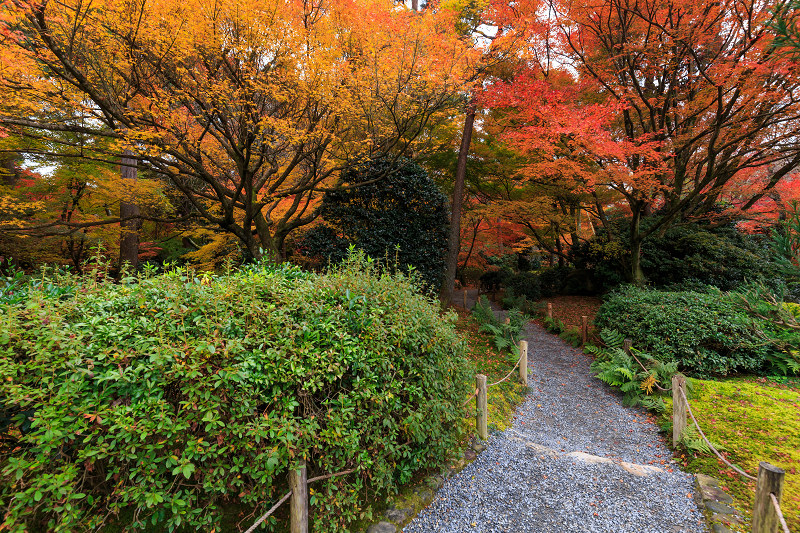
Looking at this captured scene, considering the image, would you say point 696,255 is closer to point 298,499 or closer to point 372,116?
point 372,116

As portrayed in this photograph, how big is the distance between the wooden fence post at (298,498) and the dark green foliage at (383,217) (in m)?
5.16

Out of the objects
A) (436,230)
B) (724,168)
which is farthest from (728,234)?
(436,230)

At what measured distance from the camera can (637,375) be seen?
19.1 feet

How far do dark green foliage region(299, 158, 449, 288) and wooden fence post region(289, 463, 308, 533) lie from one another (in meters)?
5.16

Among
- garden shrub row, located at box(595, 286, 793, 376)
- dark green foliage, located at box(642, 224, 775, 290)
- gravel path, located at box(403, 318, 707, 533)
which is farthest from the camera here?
dark green foliage, located at box(642, 224, 775, 290)

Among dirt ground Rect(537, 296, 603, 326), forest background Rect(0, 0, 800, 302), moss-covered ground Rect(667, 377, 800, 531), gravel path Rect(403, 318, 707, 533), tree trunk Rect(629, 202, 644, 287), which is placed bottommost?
gravel path Rect(403, 318, 707, 533)

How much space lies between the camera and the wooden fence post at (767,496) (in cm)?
234

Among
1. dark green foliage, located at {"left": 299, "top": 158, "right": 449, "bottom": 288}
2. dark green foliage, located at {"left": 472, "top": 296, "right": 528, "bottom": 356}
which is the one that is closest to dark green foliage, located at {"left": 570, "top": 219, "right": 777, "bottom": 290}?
dark green foliage, located at {"left": 472, "top": 296, "right": 528, "bottom": 356}

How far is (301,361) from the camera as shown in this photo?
241cm

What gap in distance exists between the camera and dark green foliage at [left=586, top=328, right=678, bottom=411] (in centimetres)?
551

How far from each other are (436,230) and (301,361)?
21.4ft

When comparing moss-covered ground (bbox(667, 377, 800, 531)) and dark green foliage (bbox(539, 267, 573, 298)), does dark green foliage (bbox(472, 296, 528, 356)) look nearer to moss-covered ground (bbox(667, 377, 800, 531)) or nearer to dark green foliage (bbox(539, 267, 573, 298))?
moss-covered ground (bbox(667, 377, 800, 531))

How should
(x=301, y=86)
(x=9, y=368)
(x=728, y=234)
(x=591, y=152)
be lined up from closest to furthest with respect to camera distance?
(x=9, y=368)
(x=301, y=86)
(x=591, y=152)
(x=728, y=234)

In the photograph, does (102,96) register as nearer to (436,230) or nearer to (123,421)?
(123,421)
